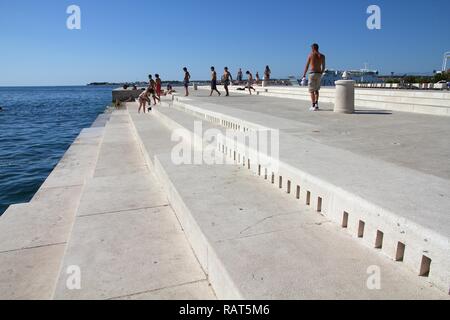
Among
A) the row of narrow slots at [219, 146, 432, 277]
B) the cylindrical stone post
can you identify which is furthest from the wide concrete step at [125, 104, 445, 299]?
the cylindrical stone post

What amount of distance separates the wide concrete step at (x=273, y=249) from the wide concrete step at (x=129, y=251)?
17cm

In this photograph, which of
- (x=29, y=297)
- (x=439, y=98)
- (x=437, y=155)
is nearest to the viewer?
(x=29, y=297)

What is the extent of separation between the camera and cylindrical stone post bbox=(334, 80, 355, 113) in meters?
9.05

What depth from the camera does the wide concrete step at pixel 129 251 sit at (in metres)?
2.70

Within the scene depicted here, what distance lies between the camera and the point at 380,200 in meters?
2.73

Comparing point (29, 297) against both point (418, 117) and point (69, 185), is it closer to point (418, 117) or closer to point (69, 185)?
point (69, 185)

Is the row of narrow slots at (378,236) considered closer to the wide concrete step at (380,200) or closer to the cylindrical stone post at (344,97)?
the wide concrete step at (380,200)

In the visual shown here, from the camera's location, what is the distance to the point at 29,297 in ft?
10.1

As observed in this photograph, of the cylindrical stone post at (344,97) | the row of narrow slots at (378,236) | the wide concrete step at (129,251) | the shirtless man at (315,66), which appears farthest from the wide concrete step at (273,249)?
the shirtless man at (315,66)

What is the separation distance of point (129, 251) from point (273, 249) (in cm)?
150

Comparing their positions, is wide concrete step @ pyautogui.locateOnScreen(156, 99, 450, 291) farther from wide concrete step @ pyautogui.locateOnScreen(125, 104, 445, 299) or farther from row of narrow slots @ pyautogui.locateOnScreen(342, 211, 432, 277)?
wide concrete step @ pyautogui.locateOnScreen(125, 104, 445, 299)

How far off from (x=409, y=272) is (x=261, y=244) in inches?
44.2

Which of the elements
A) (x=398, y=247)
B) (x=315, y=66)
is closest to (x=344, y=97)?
(x=315, y=66)

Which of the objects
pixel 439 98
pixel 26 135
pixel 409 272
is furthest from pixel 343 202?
pixel 26 135
